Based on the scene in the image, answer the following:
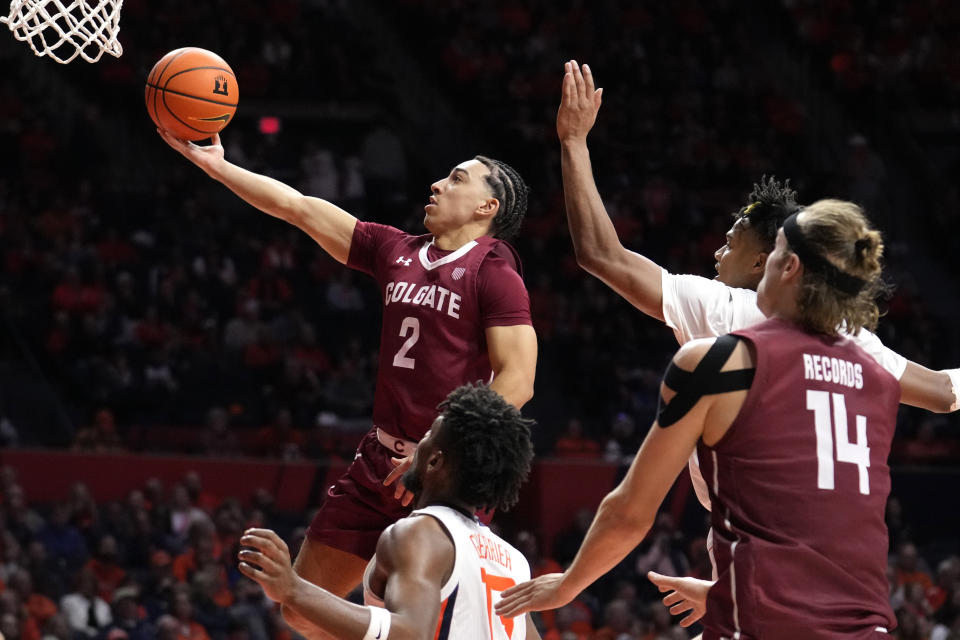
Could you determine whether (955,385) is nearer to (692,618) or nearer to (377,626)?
(692,618)

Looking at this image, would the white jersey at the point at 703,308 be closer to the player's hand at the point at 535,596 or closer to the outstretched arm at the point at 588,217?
the outstretched arm at the point at 588,217

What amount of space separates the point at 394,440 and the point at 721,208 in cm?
1214

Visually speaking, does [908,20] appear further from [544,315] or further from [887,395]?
[887,395]

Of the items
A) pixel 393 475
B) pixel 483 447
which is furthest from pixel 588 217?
pixel 393 475

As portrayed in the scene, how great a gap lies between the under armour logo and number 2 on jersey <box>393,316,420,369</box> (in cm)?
124

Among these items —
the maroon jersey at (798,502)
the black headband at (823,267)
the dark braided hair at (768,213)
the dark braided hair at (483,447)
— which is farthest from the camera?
the dark braided hair at (768,213)

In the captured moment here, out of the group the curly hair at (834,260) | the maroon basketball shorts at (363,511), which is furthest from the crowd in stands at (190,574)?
Answer: the curly hair at (834,260)

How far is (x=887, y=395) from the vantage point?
3.16 meters

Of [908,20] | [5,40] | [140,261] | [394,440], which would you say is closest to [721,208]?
[908,20]

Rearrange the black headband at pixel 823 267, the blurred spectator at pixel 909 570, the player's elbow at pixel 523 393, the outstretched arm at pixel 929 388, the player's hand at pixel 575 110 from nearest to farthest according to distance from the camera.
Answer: the black headband at pixel 823 267
the outstretched arm at pixel 929 388
the player's hand at pixel 575 110
the player's elbow at pixel 523 393
the blurred spectator at pixel 909 570

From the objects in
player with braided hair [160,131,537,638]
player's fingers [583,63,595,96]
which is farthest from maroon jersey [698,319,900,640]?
player with braided hair [160,131,537,638]

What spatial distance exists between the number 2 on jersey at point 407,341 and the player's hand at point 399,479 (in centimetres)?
34

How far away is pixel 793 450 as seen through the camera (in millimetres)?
3014

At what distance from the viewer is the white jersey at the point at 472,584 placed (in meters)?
3.49
